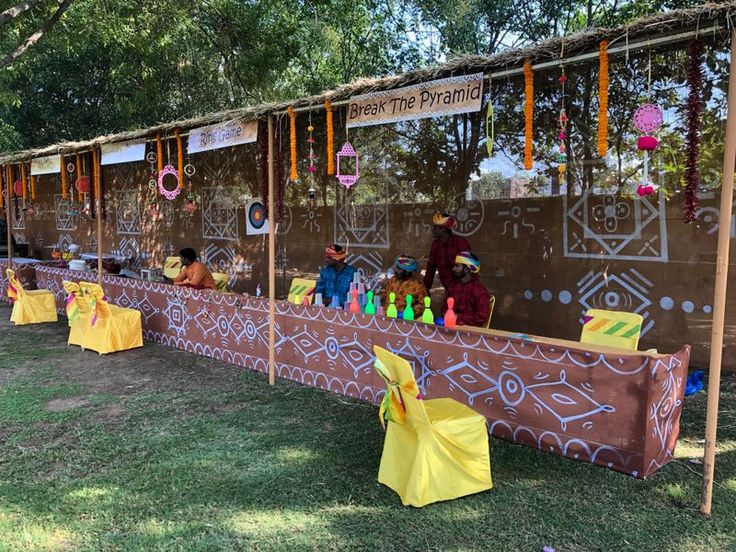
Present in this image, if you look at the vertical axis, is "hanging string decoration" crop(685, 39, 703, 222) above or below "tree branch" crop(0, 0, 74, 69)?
below

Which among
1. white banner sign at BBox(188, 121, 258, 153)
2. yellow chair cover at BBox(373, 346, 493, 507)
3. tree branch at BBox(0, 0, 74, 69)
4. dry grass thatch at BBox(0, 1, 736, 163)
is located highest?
tree branch at BBox(0, 0, 74, 69)

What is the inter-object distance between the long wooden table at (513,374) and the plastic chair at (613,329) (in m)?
0.68

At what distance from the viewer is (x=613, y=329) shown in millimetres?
4281

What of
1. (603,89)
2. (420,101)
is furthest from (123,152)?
(603,89)

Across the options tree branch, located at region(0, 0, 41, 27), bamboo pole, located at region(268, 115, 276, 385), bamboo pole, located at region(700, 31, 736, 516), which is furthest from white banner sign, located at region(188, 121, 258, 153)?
bamboo pole, located at region(700, 31, 736, 516)

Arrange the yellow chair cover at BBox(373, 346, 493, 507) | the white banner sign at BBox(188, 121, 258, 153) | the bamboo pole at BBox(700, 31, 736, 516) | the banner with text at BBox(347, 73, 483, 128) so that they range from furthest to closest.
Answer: the white banner sign at BBox(188, 121, 258, 153) → the banner with text at BBox(347, 73, 483, 128) → the yellow chair cover at BBox(373, 346, 493, 507) → the bamboo pole at BBox(700, 31, 736, 516)

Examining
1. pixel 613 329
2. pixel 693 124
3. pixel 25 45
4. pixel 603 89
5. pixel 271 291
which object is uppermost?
pixel 25 45

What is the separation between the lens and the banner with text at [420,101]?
400cm

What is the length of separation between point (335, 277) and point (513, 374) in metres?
2.79

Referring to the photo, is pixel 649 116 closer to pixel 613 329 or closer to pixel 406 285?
pixel 613 329

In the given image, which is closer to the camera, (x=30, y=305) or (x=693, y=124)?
(x=693, y=124)

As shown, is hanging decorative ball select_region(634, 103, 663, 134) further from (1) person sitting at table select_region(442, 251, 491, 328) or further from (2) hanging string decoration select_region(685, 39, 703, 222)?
(1) person sitting at table select_region(442, 251, 491, 328)

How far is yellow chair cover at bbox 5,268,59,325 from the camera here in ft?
27.8

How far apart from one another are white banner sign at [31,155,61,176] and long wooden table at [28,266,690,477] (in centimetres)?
496
